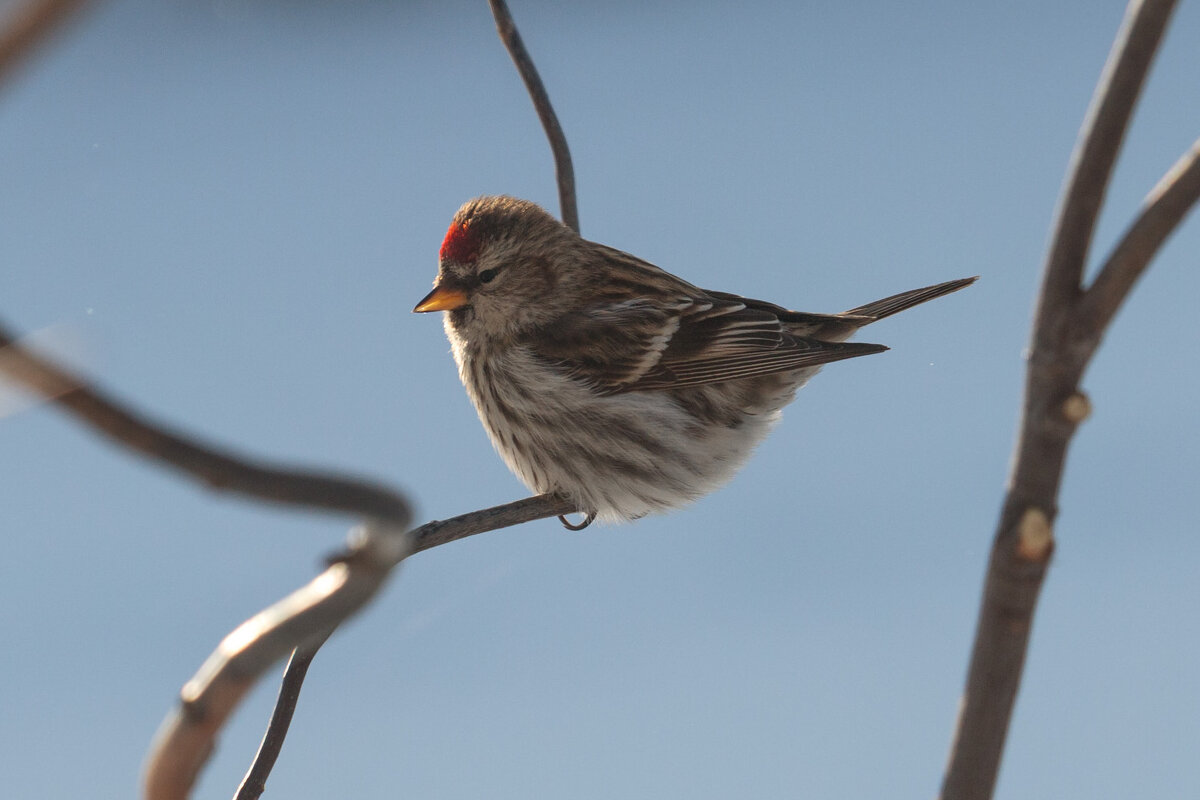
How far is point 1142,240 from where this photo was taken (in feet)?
1.55

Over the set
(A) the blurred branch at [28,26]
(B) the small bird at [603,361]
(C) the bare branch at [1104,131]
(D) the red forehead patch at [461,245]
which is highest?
(D) the red forehead patch at [461,245]

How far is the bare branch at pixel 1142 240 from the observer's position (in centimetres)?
46

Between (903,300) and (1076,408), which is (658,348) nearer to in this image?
(903,300)

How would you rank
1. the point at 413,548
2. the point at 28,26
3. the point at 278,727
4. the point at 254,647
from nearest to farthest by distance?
the point at 28,26 < the point at 254,647 < the point at 278,727 < the point at 413,548

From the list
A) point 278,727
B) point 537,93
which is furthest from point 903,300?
point 278,727

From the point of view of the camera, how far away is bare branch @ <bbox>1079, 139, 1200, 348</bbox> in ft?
1.52

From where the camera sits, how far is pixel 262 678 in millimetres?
329

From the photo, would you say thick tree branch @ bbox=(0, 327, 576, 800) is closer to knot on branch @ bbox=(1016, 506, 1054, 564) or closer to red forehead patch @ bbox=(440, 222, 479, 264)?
knot on branch @ bbox=(1016, 506, 1054, 564)

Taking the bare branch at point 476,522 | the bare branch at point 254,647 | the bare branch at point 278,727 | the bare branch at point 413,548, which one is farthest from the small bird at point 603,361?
the bare branch at point 254,647

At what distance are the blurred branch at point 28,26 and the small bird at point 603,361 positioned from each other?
1390mm

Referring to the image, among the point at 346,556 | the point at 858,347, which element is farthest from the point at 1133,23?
the point at 858,347

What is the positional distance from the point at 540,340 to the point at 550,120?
25.9 inches

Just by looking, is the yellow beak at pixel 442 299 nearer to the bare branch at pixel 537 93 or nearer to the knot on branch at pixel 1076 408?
the bare branch at pixel 537 93

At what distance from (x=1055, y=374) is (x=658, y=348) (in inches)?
49.6
